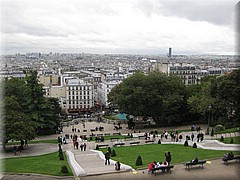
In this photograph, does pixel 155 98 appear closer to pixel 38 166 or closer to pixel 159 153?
pixel 159 153

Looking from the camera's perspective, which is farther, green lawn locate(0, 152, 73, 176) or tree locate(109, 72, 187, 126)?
tree locate(109, 72, 187, 126)

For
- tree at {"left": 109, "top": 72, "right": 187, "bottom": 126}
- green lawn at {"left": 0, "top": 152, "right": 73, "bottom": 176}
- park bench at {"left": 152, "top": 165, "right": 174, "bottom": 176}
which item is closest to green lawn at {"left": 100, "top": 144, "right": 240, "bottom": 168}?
park bench at {"left": 152, "top": 165, "right": 174, "bottom": 176}

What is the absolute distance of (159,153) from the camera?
15.7 meters

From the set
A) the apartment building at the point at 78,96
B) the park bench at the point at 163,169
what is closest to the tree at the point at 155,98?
the park bench at the point at 163,169

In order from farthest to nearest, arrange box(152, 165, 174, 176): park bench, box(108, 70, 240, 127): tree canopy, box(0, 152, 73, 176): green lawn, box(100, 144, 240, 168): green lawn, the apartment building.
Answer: the apartment building
box(108, 70, 240, 127): tree canopy
box(100, 144, 240, 168): green lawn
box(0, 152, 73, 176): green lawn
box(152, 165, 174, 176): park bench

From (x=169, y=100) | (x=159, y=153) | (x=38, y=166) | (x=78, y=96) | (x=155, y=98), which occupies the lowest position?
(x=38, y=166)

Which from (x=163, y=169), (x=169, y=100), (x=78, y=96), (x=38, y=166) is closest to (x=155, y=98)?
(x=169, y=100)

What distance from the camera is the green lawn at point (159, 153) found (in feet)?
45.5

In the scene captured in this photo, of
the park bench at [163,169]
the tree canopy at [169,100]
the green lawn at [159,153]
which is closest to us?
the park bench at [163,169]

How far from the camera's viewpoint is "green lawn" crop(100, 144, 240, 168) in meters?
13.9

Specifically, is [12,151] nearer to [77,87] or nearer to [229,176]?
[229,176]

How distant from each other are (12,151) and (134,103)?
13143mm

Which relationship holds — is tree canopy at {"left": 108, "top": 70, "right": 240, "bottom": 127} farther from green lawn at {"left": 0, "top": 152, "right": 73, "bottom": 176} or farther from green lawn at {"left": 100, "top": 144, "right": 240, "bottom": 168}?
green lawn at {"left": 0, "top": 152, "right": 73, "bottom": 176}

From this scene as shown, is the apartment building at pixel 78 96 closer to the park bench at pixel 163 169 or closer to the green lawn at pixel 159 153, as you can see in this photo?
the green lawn at pixel 159 153
